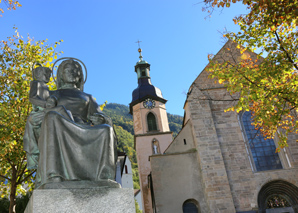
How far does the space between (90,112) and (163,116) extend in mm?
28460

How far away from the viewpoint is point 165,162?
1759 centimetres

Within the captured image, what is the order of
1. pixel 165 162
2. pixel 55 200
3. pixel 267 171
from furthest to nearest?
1. pixel 165 162
2. pixel 267 171
3. pixel 55 200

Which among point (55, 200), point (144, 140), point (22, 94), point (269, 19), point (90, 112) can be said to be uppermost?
point (144, 140)

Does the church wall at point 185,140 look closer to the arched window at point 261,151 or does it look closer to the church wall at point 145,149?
the arched window at point 261,151

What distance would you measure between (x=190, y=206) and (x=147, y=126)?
1605 cm

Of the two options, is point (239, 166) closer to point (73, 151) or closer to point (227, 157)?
point (227, 157)

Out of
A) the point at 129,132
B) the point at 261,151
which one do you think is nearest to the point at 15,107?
the point at 261,151

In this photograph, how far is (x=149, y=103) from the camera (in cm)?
3316

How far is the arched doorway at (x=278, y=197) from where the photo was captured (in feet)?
51.4

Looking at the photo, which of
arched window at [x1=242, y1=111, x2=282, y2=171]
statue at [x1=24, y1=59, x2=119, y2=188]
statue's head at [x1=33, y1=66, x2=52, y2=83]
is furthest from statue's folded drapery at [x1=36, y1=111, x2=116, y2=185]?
arched window at [x1=242, y1=111, x2=282, y2=171]

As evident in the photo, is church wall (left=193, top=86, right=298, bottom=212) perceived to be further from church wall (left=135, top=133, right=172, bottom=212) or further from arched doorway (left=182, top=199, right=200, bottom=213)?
church wall (left=135, top=133, right=172, bottom=212)

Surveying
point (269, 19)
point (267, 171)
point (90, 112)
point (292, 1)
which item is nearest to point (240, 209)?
point (267, 171)

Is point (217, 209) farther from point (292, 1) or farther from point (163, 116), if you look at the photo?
point (163, 116)

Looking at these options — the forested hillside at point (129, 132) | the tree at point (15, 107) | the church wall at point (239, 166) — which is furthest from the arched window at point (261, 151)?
the forested hillside at point (129, 132)
